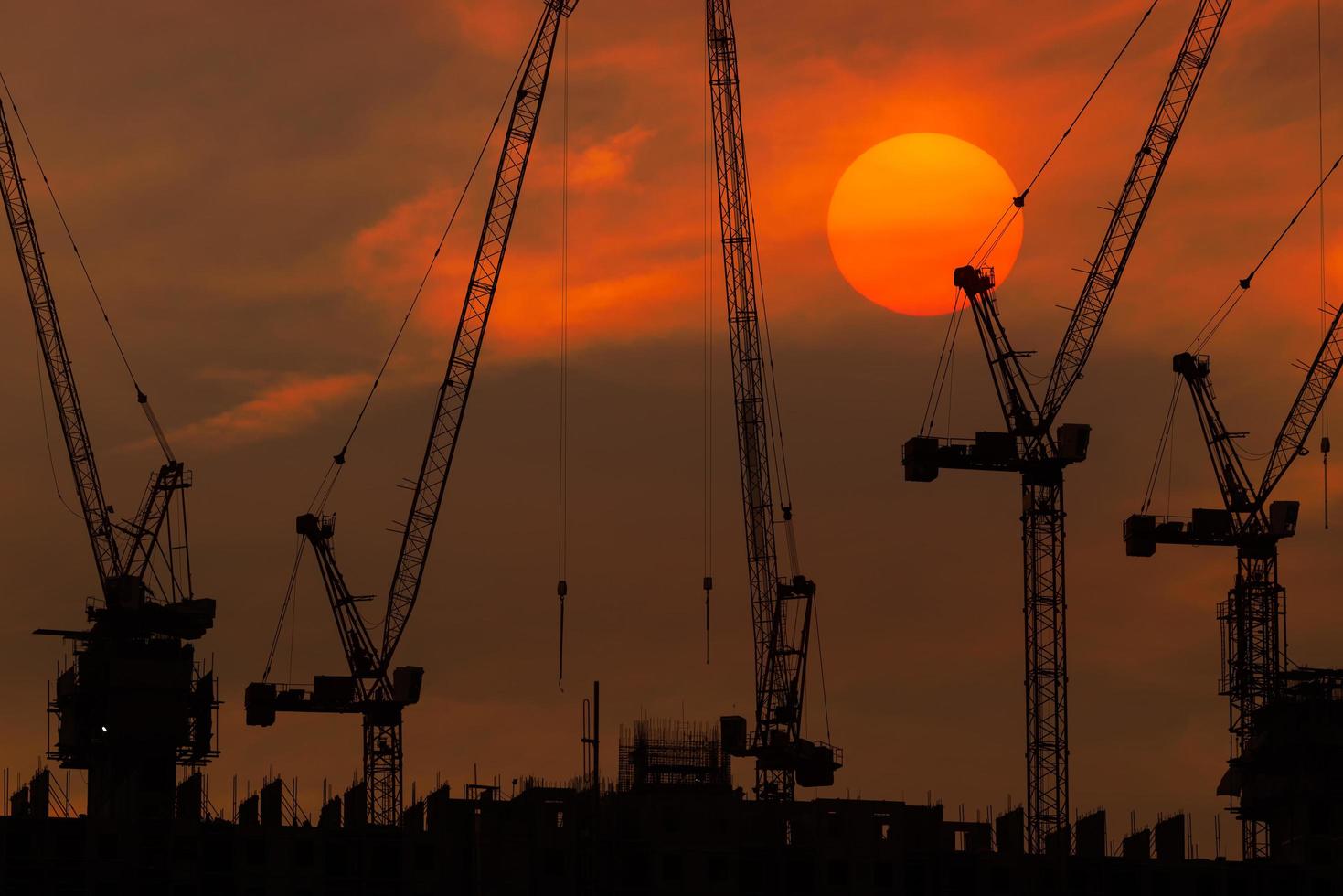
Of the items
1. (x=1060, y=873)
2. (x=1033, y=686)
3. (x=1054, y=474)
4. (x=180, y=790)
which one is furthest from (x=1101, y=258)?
(x=180, y=790)

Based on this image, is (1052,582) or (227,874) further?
(1052,582)

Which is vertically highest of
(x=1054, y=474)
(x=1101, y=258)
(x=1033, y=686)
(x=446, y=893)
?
(x=1101, y=258)

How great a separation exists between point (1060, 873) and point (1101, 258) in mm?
44548

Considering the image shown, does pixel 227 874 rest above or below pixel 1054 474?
below

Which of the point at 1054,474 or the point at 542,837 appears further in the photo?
the point at 1054,474

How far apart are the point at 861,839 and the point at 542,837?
20.9 metres

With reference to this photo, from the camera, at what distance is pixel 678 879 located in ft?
575

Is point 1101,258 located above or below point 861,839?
above

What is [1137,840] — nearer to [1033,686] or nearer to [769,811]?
[1033,686]

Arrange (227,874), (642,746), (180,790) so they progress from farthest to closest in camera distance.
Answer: (642,746) → (180,790) → (227,874)

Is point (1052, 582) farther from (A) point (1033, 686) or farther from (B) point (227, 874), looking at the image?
(B) point (227, 874)

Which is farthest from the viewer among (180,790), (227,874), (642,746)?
(642,746)

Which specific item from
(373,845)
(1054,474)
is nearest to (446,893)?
(373,845)

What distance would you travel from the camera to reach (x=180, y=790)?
18400cm
